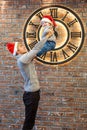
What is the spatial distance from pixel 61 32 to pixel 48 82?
754 millimetres

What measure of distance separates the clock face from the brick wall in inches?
2.8

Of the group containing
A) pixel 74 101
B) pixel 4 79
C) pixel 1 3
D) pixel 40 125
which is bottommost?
pixel 40 125

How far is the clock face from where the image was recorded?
4602mm

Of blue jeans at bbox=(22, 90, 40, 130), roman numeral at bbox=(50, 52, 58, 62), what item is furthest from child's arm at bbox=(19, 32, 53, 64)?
roman numeral at bbox=(50, 52, 58, 62)

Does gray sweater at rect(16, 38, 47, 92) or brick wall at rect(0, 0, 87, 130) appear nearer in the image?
gray sweater at rect(16, 38, 47, 92)

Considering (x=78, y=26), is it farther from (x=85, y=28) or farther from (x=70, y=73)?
(x=70, y=73)

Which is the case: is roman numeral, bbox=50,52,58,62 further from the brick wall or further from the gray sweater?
the gray sweater

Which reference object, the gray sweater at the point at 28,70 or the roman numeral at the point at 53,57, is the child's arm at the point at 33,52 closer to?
the gray sweater at the point at 28,70

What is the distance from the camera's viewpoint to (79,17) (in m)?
4.58

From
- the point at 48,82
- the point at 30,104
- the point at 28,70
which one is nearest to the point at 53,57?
the point at 48,82

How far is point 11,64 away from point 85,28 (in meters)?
1.20

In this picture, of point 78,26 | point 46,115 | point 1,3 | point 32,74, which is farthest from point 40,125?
point 1,3

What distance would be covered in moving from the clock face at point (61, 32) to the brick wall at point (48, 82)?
7 cm

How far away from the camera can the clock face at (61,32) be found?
4.60 meters
